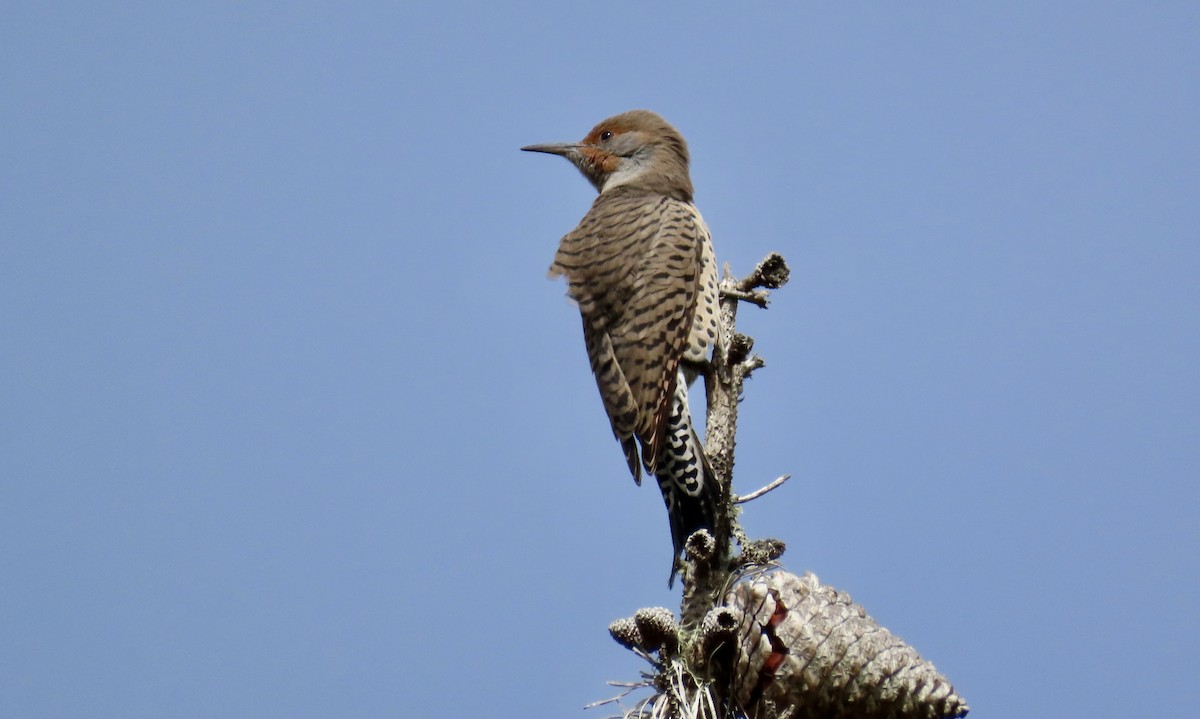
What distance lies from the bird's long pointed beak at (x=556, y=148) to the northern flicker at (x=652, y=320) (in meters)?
0.72

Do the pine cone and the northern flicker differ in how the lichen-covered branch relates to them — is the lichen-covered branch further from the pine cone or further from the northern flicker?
the northern flicker

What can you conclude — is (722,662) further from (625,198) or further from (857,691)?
(625,198)

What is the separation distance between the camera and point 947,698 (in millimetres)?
3430

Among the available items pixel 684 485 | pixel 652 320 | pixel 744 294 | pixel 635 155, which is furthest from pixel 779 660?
pixel 635 155

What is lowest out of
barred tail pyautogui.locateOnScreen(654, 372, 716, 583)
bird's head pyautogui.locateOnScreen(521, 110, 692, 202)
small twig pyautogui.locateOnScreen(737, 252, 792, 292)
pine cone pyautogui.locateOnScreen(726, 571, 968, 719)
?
pine cone pyautogui.locateOnScreen(726, 571, 968, 719)

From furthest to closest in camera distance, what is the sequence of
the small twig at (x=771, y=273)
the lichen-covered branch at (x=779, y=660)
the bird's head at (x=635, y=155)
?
the bird's head at (x=635, y=155) < the small twig at (x=771, y=273) < the lichen-covered branch at (x=779, y=660)

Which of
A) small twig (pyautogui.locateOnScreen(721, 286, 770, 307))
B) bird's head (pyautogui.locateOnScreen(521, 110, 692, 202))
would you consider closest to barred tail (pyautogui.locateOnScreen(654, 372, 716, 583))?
small twig (pyautogui.locateOnScreen(721, 286, 770, 307))

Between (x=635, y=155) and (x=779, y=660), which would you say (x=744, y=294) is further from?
(x=635, y=155)

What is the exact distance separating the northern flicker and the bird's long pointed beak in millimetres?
723

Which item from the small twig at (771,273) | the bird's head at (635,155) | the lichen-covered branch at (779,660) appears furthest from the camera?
the bird's head at (635,155)

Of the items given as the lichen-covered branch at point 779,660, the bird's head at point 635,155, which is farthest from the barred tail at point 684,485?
the bird's head at point 635,155

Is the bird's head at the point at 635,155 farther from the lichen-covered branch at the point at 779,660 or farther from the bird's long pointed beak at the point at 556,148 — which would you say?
the lichen-covered branch at the point at 779,660

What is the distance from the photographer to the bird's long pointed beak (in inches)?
271

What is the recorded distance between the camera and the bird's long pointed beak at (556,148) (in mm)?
6895
